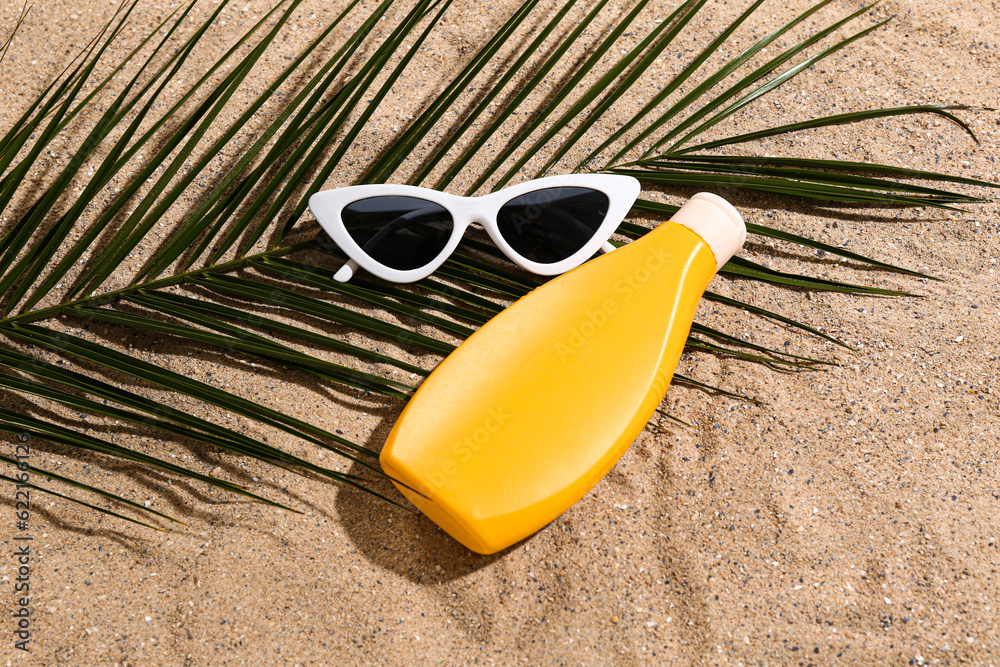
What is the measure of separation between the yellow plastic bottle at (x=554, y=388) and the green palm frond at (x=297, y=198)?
0.05 m

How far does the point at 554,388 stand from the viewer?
2.64 ft

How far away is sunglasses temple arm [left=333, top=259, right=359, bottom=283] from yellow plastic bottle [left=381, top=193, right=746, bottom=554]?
6.8 inches

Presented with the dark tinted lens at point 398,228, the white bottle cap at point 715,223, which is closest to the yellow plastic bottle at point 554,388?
the white bottle cap at point 715,223

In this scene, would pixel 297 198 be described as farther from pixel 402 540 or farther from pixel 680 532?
pixel 680 532

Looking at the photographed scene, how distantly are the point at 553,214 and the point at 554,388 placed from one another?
0.23 m

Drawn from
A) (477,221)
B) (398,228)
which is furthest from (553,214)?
(398,228)

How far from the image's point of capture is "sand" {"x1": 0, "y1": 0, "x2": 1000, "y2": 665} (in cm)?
80

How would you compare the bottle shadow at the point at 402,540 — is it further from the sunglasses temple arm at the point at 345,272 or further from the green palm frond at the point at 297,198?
the sunglasses temple arm at the point at 345,272

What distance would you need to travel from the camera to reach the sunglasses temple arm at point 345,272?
2.80 ft

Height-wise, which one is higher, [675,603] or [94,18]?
[94,18]

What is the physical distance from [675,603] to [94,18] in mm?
1165

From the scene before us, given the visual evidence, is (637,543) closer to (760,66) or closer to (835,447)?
(835,447)

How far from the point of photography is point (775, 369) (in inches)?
35.5

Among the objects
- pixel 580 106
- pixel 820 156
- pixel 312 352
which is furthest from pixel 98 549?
pixel 820 156
